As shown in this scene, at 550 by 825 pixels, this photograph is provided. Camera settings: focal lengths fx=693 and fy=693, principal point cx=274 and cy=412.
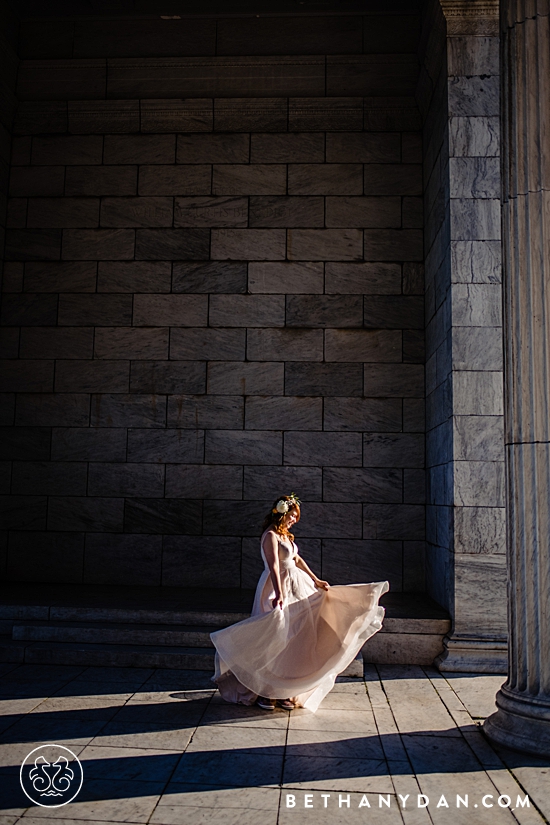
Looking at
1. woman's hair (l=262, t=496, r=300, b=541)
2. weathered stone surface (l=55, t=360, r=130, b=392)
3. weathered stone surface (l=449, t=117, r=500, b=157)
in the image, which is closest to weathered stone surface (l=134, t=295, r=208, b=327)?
weathered stone surface (l=55, t=360, r=130, b=392)

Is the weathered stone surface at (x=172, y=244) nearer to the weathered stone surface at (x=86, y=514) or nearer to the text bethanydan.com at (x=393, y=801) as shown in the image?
the weathered stone surface at (x=86, y=514)

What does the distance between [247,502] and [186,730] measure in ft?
16.1

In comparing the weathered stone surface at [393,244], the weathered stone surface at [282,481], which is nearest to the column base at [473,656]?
the weathered stone surface at [282,481]

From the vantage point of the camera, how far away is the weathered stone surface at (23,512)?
→ 34.4 feet

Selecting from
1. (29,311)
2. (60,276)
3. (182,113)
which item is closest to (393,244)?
(182,113)

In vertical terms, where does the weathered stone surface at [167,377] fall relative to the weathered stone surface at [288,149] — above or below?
below

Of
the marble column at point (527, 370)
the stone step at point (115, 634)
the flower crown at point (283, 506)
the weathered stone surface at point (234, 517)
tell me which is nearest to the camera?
the marble column at point (527, 370)

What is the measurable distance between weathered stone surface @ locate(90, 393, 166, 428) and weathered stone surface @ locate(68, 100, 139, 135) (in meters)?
4.33

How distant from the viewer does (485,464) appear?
7988 millimetres

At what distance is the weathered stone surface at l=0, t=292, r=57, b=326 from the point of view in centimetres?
1084

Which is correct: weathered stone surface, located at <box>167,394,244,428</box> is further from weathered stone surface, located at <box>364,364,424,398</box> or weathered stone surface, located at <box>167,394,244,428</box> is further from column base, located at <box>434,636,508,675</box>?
column base, located at <box>434,636,508,675</box>

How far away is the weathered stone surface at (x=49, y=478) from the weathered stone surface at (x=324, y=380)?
135 inches

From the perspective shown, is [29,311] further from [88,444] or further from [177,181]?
[177,181]

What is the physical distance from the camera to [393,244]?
34.8 feet
